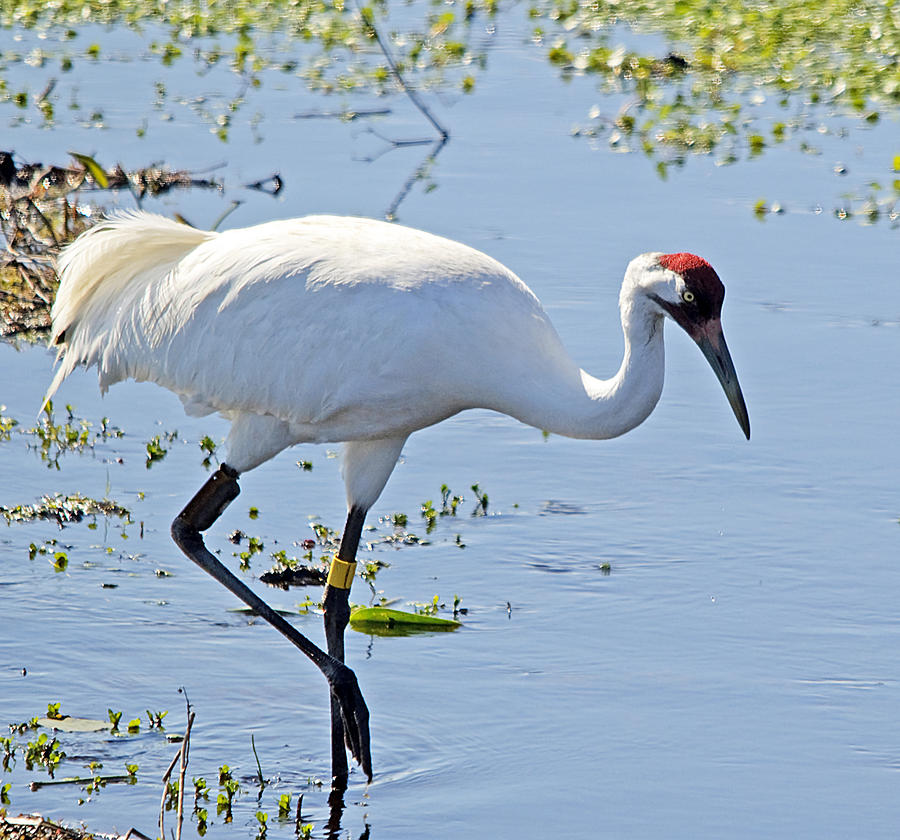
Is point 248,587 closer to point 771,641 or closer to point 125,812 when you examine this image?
point 125,812

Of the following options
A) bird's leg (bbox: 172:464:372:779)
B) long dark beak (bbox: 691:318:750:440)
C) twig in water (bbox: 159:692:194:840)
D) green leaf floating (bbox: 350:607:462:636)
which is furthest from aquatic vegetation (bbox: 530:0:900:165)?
twig in water (bbox: 159:692:194:840)

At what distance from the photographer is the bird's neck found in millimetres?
4441

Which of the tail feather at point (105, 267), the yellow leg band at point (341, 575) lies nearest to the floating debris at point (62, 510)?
the tail feather at point (105, 267)

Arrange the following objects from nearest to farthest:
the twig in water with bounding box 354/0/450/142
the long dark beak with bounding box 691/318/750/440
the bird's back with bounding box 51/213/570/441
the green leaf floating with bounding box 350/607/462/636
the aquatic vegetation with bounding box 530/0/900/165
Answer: the long dark beak with bounding box 691/318/750/440 < the bird's back with bounding box 51/213/570/441 < the green leaf floating with bounding box 350/607/462/636 < the twig in water with bounding box 354/0/450/142 < the aquatic vegetation with bounding box 530/0/900/165

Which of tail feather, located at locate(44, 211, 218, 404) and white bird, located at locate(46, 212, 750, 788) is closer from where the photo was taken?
white bird, located at locate(46, 212, 750, 788)

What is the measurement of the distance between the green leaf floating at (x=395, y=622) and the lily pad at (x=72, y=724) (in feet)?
3.14

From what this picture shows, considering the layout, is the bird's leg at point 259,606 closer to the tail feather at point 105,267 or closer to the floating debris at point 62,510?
the tail feather at point 105,267

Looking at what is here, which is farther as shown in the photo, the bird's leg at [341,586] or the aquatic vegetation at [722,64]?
the aquatic vegetation at [722,64]

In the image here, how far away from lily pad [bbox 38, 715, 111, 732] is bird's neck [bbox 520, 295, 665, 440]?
1383 mm

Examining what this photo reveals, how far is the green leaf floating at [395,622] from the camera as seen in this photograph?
17.3 feet

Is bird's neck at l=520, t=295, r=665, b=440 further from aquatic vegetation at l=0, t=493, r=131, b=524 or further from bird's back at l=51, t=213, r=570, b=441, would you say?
aquatic vegetation at l=0, t=493, r=131, b=524

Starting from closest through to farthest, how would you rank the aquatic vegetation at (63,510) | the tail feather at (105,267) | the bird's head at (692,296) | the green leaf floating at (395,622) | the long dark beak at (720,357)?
the bird's head at (692,296) → the long dark beak at (720,357) → the tail feather at (105,267) → the green leaf floating at (395,622) → the aquatic vegetation at (63,510)

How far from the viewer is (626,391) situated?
4449mm

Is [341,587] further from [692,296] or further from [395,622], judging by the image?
[692,296]
